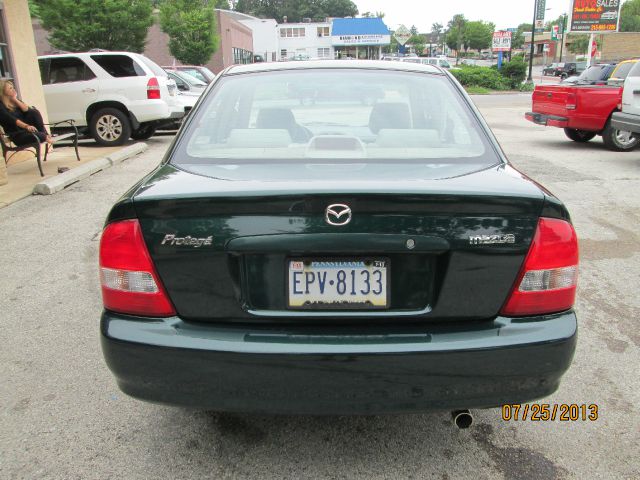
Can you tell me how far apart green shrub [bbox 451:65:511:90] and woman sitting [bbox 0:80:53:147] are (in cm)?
2919

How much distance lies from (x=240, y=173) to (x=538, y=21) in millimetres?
45666

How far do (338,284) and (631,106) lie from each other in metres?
9.61

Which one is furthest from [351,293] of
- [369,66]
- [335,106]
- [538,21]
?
[538,21]

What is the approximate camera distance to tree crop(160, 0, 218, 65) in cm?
3344

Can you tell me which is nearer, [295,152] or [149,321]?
[149,321]

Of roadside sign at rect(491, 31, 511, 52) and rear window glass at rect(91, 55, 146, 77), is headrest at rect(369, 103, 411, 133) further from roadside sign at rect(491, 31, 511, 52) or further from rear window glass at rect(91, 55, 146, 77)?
roadside sign at rect(491, 31, 511, 52)

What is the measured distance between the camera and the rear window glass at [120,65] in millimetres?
12320

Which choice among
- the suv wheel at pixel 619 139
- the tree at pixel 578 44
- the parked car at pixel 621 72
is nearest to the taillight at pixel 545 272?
the suv wheel at pixel 619 139

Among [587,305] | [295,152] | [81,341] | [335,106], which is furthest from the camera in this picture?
[587,305]

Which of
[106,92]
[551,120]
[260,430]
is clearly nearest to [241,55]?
[106,92]

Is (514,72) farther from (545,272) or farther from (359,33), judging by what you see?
(359,33)

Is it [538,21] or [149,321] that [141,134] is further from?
[538,21]

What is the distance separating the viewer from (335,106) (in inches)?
128

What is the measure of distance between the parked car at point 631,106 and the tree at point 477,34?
103882mm
